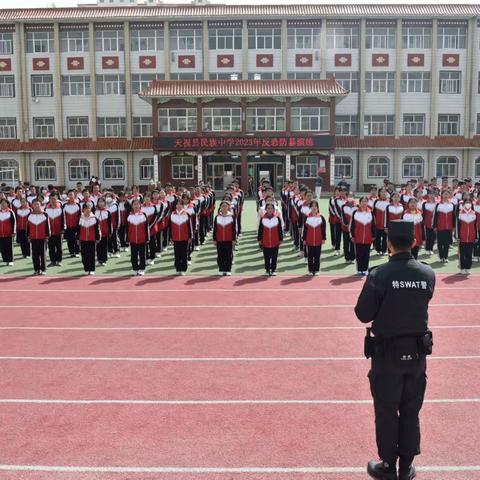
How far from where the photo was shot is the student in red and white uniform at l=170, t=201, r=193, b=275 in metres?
14.3

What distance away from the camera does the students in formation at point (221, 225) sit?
46.3 ft

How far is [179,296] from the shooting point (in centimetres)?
1199

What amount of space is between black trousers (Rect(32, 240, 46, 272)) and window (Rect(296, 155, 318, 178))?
30.9 m

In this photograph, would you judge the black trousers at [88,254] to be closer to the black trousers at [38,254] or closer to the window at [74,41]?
the black trousers at [38,254]

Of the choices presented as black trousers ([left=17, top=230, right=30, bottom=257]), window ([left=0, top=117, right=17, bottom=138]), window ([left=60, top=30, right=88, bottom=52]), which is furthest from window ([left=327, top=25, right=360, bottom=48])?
black trousers ([left=17, top=230, right=30, bottom=257])

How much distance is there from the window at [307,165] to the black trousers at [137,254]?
1200 inches

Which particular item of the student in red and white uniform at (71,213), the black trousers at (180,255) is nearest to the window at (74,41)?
the student in red and white uniform at (71,213)

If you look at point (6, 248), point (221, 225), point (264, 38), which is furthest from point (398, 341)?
point (264, 38)

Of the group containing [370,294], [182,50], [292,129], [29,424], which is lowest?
[29,424]

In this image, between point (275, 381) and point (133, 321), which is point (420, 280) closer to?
point (275, 381)

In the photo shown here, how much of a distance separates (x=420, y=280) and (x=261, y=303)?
6.74 meters

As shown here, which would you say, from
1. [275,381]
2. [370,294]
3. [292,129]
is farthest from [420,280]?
[292,129]

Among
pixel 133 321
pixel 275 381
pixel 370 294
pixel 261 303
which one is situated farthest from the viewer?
pixel 261 303

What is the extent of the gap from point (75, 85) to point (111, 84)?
2.66m
